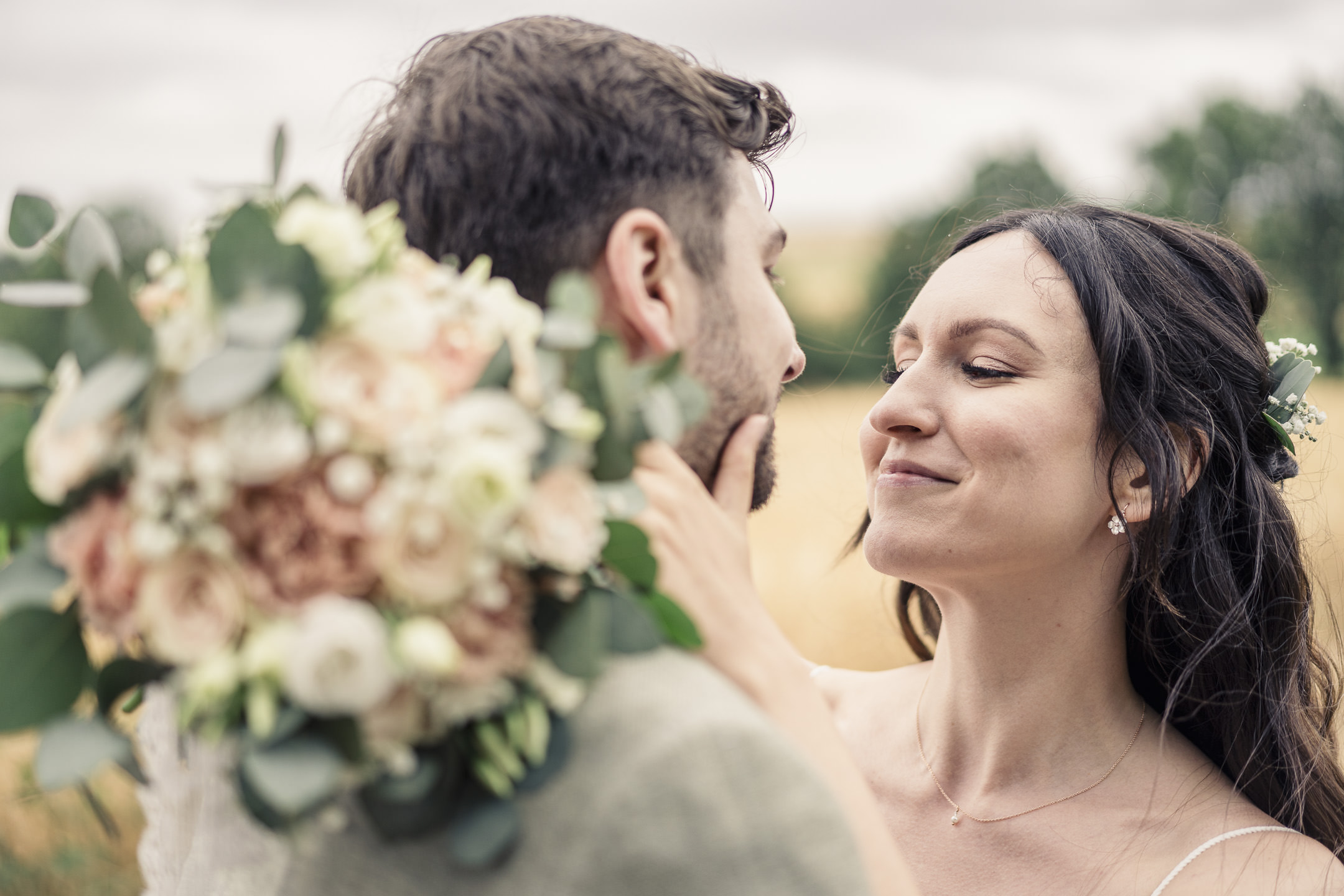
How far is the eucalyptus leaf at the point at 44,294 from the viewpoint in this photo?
1.41 meters

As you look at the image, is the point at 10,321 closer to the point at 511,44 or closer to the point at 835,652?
the point at 511,44

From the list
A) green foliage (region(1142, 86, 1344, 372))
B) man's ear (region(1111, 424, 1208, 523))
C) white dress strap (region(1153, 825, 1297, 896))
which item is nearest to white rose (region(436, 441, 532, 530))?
man's ear (region(1111, 424, 1208, 523))

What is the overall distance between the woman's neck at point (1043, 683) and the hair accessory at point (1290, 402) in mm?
758

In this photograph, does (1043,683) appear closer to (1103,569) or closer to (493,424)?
(1103,569)

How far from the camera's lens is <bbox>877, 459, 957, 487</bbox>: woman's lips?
3.08m

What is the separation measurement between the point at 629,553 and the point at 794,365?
3.26ft

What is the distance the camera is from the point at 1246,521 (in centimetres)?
333

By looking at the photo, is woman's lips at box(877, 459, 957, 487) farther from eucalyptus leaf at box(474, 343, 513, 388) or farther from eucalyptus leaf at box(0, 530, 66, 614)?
eucalyptus leaf at box(0, 530, 66, 614)

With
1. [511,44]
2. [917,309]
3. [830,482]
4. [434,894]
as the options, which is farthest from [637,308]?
[830,482]

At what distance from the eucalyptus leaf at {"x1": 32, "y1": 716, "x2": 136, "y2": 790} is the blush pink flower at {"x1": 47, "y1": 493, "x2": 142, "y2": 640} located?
144mm

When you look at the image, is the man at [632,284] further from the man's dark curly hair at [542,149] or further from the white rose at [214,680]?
the white rose at [214,680]

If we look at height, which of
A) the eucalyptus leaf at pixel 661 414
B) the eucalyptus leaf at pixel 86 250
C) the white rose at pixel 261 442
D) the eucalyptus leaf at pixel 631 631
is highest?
the eucalyptus leaf at pixel 86 250

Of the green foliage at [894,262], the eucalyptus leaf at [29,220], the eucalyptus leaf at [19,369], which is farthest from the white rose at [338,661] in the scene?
the green foliage at [894,262]

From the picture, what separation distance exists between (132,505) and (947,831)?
2850 mm
